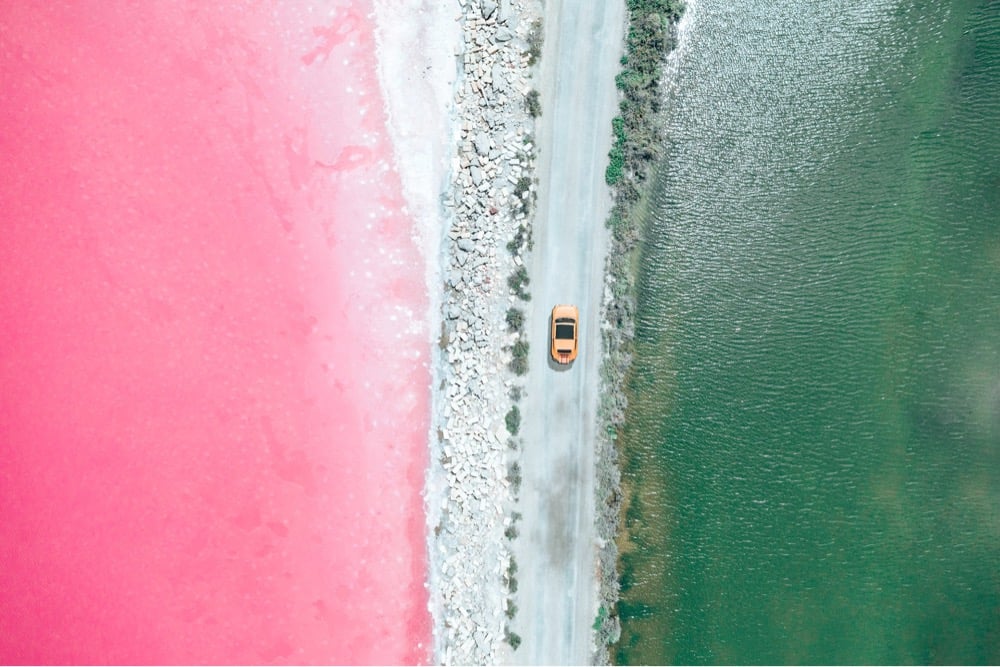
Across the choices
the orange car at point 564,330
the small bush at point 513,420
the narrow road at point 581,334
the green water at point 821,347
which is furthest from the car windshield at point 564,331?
the small bush at point 513,420

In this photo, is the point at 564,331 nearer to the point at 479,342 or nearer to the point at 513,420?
the point at 479,342

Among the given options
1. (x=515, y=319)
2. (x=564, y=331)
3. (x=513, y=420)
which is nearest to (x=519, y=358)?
(x=515, y=319)

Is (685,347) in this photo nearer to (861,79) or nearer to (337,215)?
(861,79)

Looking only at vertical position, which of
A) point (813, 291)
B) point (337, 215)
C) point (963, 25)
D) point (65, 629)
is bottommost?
point (65, 629)

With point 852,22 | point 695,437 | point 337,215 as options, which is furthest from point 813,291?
point 337,215

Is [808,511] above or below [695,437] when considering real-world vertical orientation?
below

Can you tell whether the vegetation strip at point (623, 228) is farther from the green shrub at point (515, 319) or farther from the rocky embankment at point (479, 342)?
the rocky embankment at point (479, 342)
